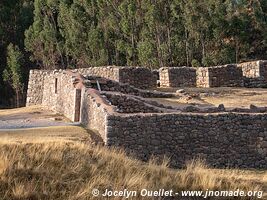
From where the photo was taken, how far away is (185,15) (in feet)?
105

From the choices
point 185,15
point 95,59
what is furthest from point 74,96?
point 95,59

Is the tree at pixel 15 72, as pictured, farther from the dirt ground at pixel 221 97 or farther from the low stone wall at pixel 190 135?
the low stone wall at pixel 190 135

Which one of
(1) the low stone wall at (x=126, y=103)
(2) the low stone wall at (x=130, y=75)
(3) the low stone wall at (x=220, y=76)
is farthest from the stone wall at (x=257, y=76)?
(1) the low stone wall at (x=126, y=103)

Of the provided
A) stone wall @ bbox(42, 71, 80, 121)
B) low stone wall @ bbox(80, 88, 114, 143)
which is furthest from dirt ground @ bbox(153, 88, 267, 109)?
low stone wall @ bbox(80, 88, 114, 143)

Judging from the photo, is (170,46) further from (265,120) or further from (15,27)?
(265,120)

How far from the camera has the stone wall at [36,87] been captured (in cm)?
2656

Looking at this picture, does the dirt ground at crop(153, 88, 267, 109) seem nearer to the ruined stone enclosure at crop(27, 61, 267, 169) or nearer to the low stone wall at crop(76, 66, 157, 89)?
the low stone wall at crop(76, 66, 157, 89)

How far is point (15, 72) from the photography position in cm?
3731

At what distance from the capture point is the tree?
3722cm

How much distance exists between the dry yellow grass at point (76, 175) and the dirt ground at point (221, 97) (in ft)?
27.5

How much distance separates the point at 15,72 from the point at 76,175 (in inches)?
1132

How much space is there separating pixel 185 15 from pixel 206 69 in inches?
307

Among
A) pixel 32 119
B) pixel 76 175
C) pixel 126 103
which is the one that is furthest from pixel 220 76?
pixel 76 175

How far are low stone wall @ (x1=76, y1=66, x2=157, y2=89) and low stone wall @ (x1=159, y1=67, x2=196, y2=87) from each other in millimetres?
903
